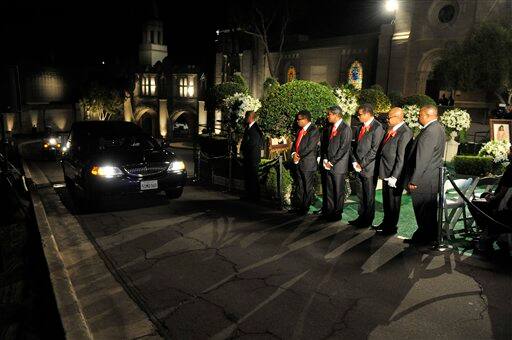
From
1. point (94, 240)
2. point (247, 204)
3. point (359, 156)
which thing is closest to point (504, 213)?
point (359, 156)

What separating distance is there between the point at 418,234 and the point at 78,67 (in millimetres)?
57603

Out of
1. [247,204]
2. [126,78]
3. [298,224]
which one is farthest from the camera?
[126,78]

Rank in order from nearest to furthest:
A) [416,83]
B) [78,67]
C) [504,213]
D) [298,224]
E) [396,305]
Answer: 1. [396,305]
2. [504,213]
3. [298,224]
4. [416,83]
5. [78,67]

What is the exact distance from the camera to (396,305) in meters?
4.27

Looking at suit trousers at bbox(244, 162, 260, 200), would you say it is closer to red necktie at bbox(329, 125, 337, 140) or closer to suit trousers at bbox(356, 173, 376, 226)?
red necktie at bbox(329, 125, 337, 140)

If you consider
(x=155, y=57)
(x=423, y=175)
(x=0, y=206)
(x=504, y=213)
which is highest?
(x=155, y=57)

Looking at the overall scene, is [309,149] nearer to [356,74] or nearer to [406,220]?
[406,220]

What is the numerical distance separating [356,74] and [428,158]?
27.9 m

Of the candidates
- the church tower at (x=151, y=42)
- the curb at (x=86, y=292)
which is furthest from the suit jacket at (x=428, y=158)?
the church tower at (x=151, y=42)

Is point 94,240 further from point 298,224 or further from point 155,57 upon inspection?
point 155,57

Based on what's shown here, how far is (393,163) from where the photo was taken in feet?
20.5

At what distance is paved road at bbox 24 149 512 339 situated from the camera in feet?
12.8

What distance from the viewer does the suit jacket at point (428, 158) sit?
222 inches

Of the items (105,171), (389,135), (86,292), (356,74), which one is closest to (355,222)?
(389,135)
